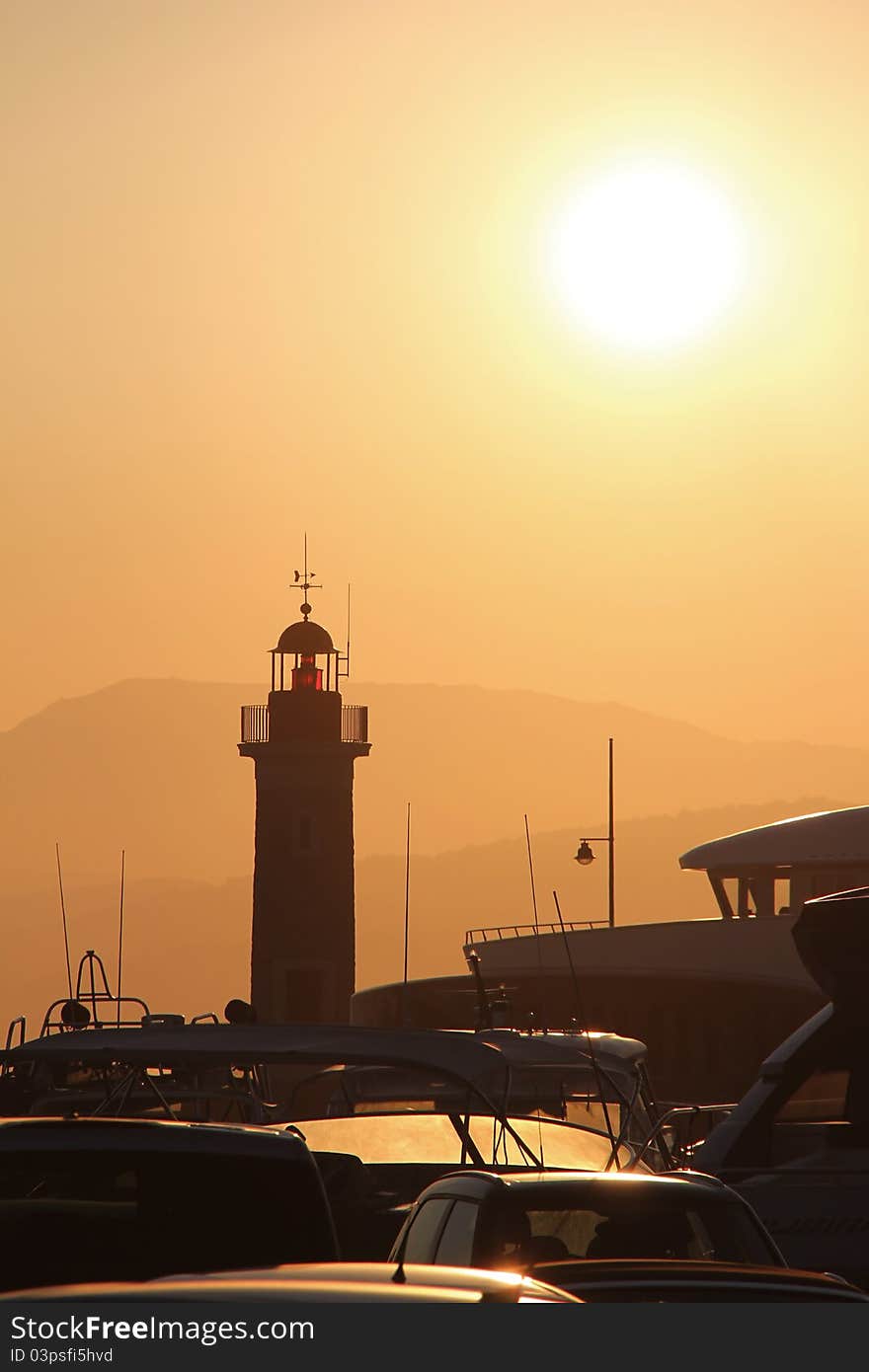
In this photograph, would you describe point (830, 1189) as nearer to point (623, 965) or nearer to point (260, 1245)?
point (260, 1245)

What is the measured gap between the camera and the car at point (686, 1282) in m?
6.19

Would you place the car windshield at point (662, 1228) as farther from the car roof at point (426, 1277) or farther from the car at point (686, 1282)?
the car roof at point (426, 1277)

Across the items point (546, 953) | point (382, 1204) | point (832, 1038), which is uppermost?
point (546, 953)

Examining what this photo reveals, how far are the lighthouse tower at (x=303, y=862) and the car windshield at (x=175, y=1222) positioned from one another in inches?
1931

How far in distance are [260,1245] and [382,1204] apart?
4524mm

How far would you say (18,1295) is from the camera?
5012 millimetres

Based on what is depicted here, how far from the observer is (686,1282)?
6.34m

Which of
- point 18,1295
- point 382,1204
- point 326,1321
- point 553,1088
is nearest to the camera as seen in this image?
point 326,1321

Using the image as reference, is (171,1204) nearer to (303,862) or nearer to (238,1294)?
(238,1294)

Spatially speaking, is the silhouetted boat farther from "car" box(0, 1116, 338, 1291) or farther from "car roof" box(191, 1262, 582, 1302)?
"car roof" box(191, 1262, 582, 1302)

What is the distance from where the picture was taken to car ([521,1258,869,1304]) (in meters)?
6.19

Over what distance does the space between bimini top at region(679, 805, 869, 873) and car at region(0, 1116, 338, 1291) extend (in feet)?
133

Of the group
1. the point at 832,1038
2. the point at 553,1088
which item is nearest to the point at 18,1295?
the point at 832,1038

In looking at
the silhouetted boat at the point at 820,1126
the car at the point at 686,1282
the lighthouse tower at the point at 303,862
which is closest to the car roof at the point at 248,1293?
the car at the point at 686,1282
